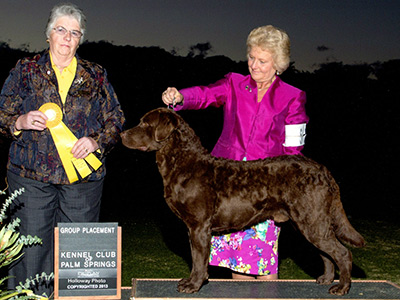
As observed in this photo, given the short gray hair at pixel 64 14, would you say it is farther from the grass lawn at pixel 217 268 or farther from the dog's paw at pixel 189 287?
the grass lawn at pixel 217 268

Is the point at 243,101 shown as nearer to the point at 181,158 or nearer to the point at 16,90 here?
the point at 181,158

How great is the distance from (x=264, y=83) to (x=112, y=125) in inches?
40.9

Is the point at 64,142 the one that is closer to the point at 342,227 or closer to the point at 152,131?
the point at 152,131

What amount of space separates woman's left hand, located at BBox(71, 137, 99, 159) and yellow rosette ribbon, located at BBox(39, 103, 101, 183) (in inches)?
1.3

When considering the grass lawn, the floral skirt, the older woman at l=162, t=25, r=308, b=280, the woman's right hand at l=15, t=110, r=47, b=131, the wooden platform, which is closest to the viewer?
the woman's right hand at l=15, t=110, r=47, b=131

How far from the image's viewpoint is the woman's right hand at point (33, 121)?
2.88 m

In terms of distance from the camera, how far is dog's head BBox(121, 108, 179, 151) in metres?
3.00

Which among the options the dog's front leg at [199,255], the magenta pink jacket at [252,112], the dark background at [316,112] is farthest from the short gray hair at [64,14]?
the dark background at [316,112]

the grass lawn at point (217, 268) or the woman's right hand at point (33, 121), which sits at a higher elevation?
the woman's right hand at point (33, 121)

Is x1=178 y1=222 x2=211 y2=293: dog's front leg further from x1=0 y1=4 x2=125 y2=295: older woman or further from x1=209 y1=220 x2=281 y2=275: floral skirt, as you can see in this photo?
x1=0 y1=4 x2=125 y2=295: older woman

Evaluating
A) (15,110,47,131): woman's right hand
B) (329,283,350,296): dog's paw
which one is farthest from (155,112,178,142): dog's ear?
(329,283,350,296): dog's paw

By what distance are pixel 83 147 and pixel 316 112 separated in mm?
9227

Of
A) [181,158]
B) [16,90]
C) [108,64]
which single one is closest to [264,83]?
[181,158]

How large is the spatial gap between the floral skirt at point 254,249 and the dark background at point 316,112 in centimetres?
692
